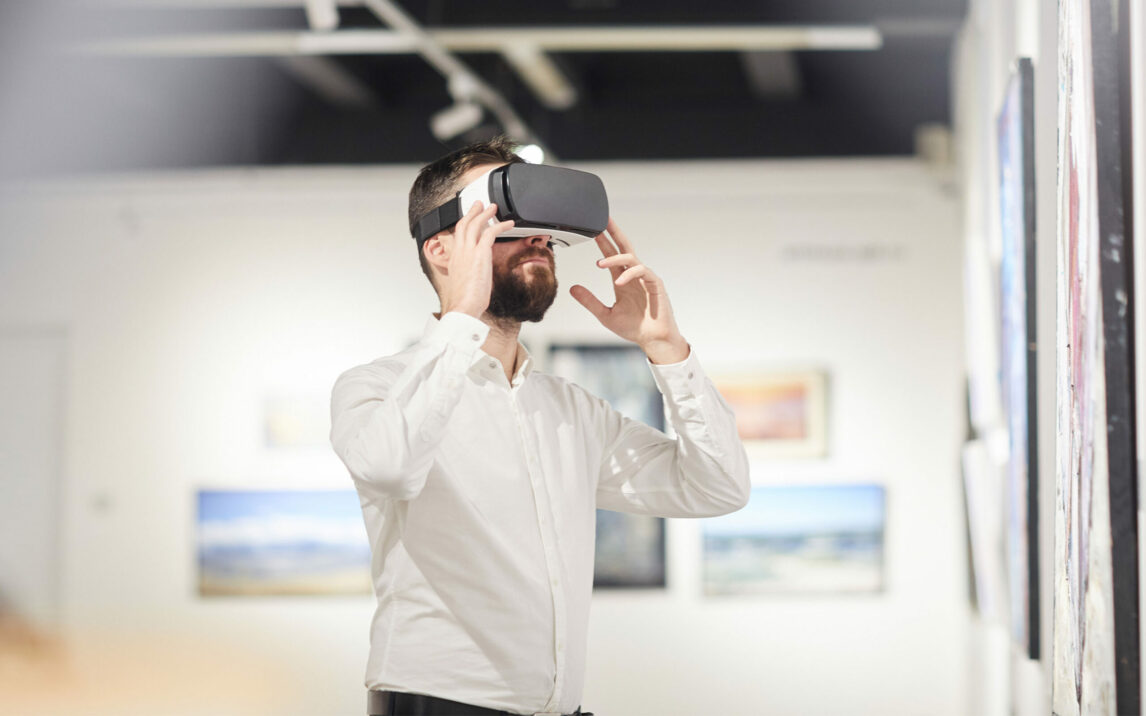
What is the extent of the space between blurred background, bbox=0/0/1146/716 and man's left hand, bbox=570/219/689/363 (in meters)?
3.22

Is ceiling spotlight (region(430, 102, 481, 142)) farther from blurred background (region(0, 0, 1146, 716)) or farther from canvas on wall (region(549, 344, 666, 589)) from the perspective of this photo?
canvas on wall (region(549, 344, 666, 589))

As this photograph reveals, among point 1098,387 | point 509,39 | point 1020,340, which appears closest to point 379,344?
point 509,39

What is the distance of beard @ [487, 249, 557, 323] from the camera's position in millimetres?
1647

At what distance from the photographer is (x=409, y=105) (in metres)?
5.94

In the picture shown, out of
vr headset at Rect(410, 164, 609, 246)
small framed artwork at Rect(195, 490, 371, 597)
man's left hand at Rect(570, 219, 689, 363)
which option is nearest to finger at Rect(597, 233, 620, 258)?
man's left hand at Rect(570, 219, 689, 363)

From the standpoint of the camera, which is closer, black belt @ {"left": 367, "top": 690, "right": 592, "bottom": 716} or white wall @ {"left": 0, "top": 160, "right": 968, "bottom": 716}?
black belt @ {"left": 367, "top": 690, "right": 592, "bottom": 716}

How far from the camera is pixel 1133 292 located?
1167mm

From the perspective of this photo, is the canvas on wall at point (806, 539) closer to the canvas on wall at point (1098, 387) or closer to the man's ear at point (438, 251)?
the man's ear at point (438, 251)

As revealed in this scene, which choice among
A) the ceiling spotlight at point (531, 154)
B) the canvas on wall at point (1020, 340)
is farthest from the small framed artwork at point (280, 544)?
the canvas on wall at point (1020, 340)

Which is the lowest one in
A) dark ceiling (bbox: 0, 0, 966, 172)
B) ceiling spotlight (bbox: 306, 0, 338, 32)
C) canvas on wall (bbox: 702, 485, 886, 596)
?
canvas on wall (bbox: 702, 485, 886, 596)

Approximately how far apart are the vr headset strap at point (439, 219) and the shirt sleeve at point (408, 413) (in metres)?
0.16

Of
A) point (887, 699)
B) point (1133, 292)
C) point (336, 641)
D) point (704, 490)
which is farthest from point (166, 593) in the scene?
point (1133, 292)

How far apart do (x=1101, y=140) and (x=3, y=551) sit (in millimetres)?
5614

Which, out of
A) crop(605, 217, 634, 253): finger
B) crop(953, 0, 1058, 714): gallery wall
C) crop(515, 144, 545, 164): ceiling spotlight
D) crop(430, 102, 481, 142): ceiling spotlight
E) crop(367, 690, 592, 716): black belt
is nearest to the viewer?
crop(367, 690, 592, 716): black belt
